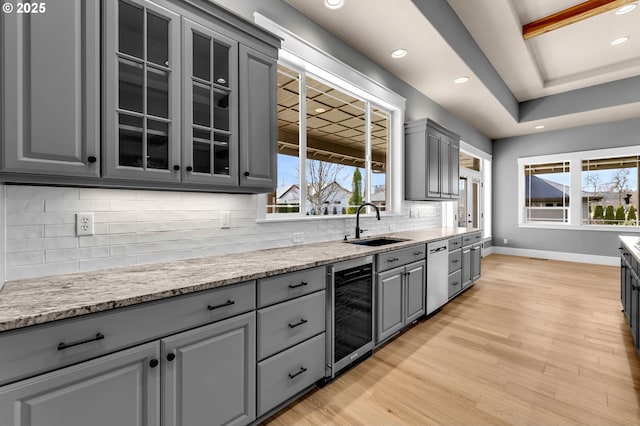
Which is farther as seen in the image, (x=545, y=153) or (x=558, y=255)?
(x=545, y=153)

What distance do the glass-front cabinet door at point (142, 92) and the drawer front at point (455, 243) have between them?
130 inches

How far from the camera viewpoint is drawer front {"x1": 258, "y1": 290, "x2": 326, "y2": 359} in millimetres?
1654

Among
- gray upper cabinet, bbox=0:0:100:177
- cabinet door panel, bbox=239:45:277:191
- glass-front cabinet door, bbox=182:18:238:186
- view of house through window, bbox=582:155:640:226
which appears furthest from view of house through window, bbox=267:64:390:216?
view of house through window, bbox=582:155:640:226

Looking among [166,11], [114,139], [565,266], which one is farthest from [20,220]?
[565,266]

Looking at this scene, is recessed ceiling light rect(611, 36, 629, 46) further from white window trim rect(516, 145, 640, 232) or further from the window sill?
the window sill

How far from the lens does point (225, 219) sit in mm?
2201

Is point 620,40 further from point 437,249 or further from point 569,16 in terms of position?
point 437,249

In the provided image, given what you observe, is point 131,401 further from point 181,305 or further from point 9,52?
point 9,52

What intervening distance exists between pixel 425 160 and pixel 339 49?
1.86 metres

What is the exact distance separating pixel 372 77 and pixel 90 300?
3573 millimetres

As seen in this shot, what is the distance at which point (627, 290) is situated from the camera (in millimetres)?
2979

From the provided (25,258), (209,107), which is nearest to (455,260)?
(209,107)

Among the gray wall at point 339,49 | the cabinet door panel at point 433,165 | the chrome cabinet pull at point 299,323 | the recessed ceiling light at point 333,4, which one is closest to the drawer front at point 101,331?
the chrome cabinet pull at point 299,323

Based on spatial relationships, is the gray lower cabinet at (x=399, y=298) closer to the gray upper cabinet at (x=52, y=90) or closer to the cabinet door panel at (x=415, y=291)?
the cabinet door panel at (x=415, y=291)
